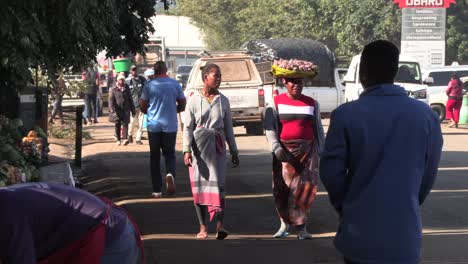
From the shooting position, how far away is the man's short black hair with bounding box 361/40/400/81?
15.6ft

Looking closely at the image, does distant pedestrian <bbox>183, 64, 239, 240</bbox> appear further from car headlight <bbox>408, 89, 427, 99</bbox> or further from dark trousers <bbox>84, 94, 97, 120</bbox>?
dark trousers <bbox>84, 94, 97, 120</bbox>

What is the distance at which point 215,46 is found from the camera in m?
81.6

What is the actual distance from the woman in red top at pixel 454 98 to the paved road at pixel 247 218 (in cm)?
1059

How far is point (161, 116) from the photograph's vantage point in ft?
41.5

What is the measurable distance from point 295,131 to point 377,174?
4.80 metres

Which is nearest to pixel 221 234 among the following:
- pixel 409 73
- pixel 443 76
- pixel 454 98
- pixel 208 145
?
pixel 208 145

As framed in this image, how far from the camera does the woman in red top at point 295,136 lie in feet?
30.8

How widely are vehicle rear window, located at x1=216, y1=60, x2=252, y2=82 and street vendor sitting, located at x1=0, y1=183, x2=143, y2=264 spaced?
64.2ft

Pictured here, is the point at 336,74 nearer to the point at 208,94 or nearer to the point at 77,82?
the point at 77,82

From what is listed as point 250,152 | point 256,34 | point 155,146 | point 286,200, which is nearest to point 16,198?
point 286,200

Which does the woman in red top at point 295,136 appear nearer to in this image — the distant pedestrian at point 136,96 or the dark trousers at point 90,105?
the distant pedestrian at point 136,96

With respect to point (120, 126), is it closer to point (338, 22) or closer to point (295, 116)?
point (295, 116)

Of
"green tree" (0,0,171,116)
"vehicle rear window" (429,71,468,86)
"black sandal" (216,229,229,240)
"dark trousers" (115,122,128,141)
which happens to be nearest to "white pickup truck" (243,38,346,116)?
"vehicle rear window" (429,71,468,86)

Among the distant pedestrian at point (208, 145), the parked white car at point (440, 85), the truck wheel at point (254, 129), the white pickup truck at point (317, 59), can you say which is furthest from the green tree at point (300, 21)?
the distant pedestrian at point (208, 145)
